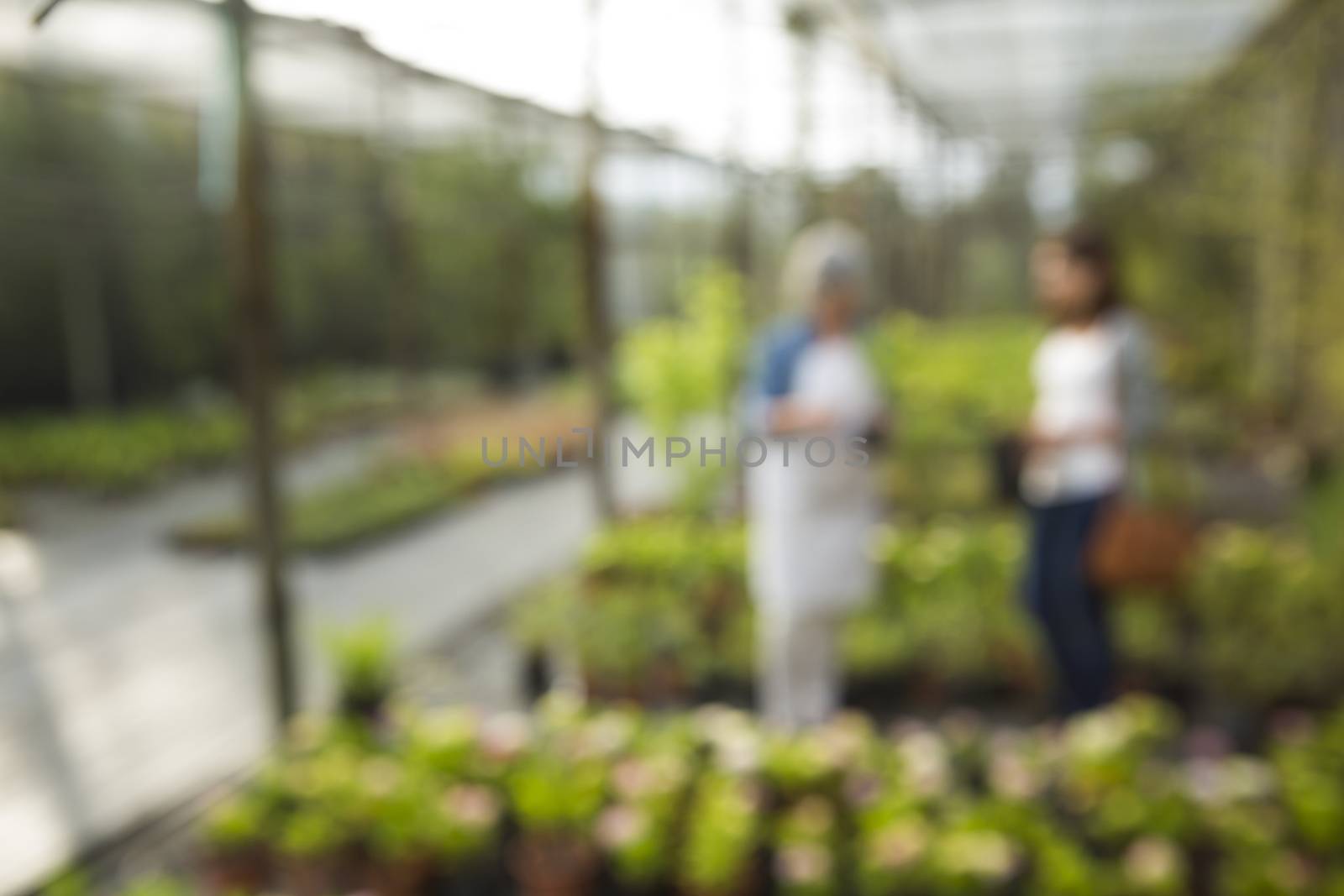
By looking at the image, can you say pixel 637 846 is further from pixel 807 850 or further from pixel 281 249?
pixel 281 249

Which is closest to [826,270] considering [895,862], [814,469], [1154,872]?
[814,469]

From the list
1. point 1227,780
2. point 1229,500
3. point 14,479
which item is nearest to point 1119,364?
point 1227,780

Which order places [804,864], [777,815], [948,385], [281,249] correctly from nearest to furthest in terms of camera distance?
[804,864]
[777,815]
[948,385]
[281,249]

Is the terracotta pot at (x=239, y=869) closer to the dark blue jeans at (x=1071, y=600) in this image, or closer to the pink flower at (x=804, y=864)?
the pink flower at (x=804, y=864)

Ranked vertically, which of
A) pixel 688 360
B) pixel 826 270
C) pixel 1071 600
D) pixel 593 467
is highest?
pixel 826 270

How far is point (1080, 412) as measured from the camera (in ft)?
9.36

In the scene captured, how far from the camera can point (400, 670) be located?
4.33m

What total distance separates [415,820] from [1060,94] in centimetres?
1199

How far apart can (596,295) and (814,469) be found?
1711mm

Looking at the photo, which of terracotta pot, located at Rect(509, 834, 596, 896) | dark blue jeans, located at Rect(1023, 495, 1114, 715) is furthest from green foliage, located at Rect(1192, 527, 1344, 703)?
terracotta pot, located at Rect(509, 834, 596, 896)

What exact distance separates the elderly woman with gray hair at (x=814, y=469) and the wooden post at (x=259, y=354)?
131 cm

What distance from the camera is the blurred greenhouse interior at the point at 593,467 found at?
239 centimetres

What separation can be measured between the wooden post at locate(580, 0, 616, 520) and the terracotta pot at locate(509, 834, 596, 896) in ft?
6.98

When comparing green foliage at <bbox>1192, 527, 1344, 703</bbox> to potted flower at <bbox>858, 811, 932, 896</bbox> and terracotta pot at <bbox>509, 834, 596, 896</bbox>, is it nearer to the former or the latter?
potted flower at <bbox>858, 811, 932, 896</bbox>
